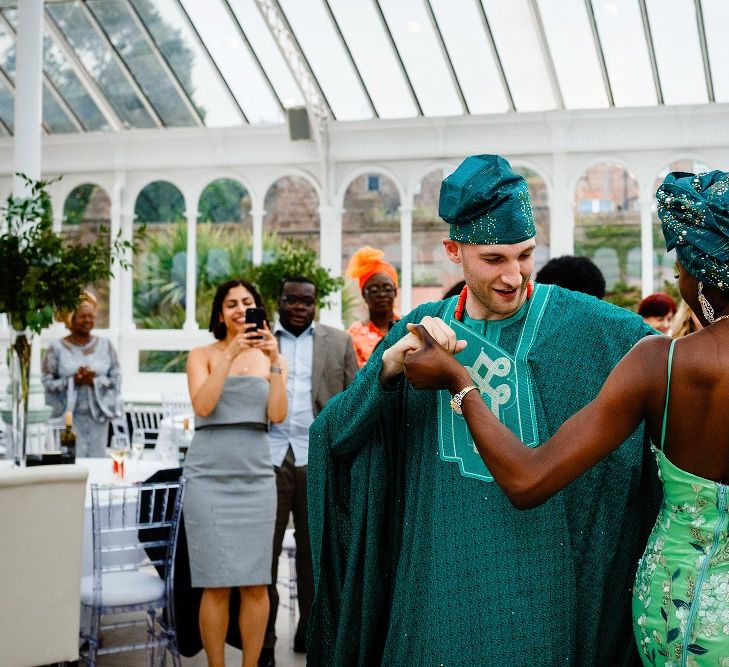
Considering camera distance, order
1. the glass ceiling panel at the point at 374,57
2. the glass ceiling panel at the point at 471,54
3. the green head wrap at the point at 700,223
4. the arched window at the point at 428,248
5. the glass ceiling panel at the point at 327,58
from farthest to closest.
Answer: the arched window at the point at 428,248 → the glass ceiling panel at the point at 327,58 → the glass ceiling panel at the point at 374,57 → the glass ceiling panel at the point at 471,54 → the green head wrap at the point at 700,223

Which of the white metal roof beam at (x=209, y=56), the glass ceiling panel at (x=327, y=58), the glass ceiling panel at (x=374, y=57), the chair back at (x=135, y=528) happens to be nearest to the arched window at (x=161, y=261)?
the white metal roof beam at (x=209, y=56)

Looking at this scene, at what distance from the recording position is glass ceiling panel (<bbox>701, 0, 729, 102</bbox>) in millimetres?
9586

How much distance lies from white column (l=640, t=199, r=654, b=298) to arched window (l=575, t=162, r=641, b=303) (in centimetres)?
13

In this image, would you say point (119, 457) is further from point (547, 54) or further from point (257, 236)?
point (257, 236)

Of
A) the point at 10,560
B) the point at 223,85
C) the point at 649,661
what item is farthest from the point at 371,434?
the point at 223,85

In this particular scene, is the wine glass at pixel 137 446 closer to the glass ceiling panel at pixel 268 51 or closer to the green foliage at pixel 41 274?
the green foliage at pixel 41 274

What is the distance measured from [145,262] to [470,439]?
10992mm

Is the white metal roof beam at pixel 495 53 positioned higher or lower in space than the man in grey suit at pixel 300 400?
higher

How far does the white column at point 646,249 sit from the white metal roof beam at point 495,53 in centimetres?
177

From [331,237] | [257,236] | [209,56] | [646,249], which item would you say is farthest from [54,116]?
[646,249]

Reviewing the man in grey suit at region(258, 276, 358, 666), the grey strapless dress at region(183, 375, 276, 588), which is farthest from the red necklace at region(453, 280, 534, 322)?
the man in grey suit at region(258, 276, 358, 666)

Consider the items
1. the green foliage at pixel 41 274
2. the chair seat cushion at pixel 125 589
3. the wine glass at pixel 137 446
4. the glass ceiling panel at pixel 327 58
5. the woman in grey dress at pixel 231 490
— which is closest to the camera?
the woman in grey dress at pixel 231 490

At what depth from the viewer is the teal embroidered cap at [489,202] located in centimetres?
178

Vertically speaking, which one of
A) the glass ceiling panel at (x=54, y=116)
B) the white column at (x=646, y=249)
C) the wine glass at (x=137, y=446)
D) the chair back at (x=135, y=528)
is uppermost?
the glass ceiling panel at (x=54, y=116)
